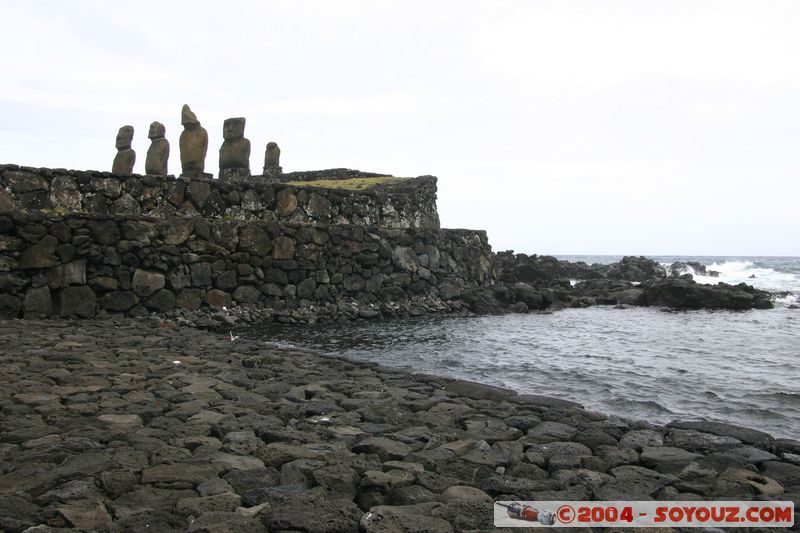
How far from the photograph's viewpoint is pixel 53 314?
41.2ft

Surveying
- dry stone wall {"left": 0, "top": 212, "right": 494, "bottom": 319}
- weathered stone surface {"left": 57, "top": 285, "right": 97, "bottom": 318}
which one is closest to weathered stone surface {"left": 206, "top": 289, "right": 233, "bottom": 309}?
dry stone wall {"left": 0, "top": 212, "right": 494, "bottom": 319}

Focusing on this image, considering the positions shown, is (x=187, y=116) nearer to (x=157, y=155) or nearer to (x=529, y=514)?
(x=157, y=155)

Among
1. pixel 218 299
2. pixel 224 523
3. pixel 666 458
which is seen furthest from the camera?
pixel 218 299

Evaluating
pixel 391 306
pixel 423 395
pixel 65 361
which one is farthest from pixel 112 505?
pixel 391 306

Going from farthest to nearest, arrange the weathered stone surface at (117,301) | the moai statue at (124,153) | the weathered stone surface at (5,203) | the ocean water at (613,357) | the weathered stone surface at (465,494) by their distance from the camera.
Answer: the moai statue at (124,153)
the weathered stone surface at (117,301)
the weathered stone surface at (5,203)
the ocean water at (613,357)
the weathered stone surface at (465,494)

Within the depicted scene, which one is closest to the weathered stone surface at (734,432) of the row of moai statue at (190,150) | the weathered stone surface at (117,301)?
the weathered stone surface at (117,301)

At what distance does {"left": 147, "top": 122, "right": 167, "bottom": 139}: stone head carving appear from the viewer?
59.4ft

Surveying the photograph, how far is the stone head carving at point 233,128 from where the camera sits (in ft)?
66.1

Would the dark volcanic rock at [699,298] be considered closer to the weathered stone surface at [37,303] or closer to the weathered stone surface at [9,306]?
the weathered stone surface at [37,303]

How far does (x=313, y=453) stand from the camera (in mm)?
4734

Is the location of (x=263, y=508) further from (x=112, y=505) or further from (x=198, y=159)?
(x=198, y=159)

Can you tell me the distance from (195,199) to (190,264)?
175 centimetres

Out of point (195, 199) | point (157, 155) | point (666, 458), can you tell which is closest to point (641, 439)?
point (666, 458)

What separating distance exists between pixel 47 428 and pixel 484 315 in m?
15.9
